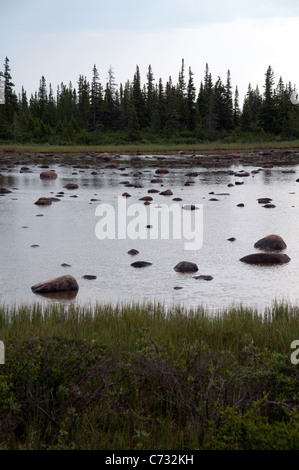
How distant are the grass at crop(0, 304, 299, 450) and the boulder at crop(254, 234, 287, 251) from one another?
8.26m

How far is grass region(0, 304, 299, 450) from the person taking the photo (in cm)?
459

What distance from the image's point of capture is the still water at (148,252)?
1122cm

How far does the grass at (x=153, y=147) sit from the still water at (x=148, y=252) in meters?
43.1

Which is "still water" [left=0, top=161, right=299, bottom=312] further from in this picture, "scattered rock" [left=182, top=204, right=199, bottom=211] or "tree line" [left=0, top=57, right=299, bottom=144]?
"tree line" [left=0, top=57, right=299, bottom=144]

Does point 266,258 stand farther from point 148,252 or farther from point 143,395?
point 143,395

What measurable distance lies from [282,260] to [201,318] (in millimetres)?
6239

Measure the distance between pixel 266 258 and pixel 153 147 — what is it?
6309 cm

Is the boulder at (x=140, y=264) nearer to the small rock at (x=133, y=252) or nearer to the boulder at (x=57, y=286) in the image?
the small rock at (x=133, y=252)

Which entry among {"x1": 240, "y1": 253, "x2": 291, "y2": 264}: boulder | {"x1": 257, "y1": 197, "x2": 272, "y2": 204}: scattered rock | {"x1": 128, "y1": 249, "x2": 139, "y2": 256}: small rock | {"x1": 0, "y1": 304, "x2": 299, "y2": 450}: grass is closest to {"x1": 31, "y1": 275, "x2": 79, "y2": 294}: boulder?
{"x1": 128, "y1": 249, "x2": 139, "y2": 256}: small rock

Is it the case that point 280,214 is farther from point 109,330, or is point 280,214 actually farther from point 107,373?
point 107,373
